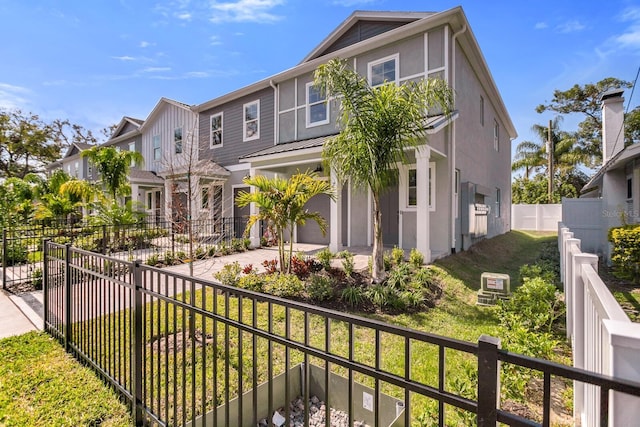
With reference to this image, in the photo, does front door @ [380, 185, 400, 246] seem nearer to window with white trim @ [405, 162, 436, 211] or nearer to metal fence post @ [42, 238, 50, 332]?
window with white trim @ [405, 162, 436, 211]

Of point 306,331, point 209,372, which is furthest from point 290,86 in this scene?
point 306,331

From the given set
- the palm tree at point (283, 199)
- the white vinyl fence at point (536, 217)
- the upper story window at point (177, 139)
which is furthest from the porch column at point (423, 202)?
the white vinyl fence at point (536, 217)

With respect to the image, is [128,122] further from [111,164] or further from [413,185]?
[413,185]

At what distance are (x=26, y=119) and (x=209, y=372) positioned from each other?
37718 mm

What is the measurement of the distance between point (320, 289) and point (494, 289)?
313 cm

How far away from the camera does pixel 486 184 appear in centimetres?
1267

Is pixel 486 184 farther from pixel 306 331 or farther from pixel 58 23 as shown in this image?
pixel 58 23

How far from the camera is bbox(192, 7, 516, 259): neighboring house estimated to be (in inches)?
327

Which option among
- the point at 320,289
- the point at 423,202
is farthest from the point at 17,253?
the point at 423,202

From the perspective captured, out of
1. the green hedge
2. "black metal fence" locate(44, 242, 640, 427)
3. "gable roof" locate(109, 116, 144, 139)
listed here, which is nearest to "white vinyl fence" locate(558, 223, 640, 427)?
"black metal fence" locate(44, 242, 640, 427)

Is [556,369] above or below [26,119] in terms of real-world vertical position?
below

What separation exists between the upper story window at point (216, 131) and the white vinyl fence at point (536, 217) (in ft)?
63.9

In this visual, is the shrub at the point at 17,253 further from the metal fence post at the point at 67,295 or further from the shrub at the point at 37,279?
the metal fence post at the point at 67,295

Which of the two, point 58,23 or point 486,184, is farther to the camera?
point 486,184
